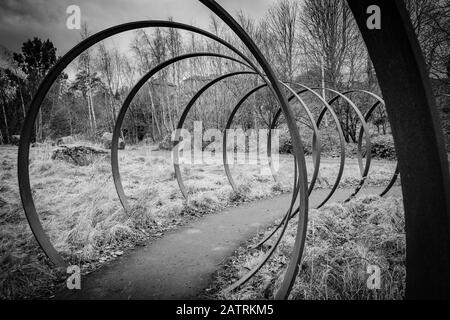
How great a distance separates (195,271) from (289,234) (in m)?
1.73

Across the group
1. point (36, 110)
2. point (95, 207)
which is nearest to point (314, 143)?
point (95, 207)

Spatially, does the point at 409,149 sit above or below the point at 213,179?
above

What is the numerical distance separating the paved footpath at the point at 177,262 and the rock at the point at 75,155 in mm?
7376

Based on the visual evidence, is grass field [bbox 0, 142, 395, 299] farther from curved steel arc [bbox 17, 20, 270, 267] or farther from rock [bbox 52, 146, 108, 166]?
rock [bbox 52, 146, 108, 166]

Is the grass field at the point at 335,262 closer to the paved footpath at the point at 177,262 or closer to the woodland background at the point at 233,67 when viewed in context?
the paved footpath at the point at 177,262

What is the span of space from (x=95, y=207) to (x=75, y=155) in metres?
6.47

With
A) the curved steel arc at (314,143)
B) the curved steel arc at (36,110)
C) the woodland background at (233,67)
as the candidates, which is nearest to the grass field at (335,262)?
the curved steel arc at (314,143)

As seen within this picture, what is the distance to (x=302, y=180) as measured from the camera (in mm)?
2238

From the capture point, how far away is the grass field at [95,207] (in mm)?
3434

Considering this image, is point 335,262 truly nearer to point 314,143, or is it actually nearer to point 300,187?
point 300,187


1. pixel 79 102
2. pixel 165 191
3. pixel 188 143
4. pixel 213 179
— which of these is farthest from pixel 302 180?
pixel 79 102

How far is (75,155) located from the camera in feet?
33.7
